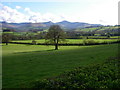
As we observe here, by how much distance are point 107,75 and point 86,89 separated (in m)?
4.67

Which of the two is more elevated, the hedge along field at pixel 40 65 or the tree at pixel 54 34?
the tree at pixel 54 34

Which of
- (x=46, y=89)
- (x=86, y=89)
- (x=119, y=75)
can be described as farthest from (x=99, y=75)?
(x=46, y=89)

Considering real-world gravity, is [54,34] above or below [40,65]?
above

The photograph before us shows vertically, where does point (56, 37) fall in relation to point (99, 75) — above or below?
above

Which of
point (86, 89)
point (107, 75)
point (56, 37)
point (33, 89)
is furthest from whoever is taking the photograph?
point (56, 37)

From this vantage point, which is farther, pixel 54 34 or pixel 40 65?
pixel 54 34

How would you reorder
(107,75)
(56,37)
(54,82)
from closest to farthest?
(54,82)
(107,75)
(56,37)

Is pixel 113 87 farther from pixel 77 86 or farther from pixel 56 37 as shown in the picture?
pixel 56 37

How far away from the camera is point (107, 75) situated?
53.2 ft

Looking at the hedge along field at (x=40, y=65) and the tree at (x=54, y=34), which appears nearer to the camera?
the hedge along field at (x=40, y=65)

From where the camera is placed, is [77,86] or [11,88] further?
[11,88]

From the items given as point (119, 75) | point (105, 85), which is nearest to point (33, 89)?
point (105, 85)

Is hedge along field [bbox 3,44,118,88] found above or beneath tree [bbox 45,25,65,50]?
beneath

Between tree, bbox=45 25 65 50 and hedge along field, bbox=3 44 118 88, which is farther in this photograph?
tree, bbox=45 25 65 50
